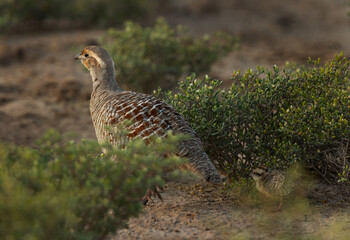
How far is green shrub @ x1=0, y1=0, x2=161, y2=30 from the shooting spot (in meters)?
13.2

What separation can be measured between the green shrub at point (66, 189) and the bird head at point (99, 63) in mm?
2455

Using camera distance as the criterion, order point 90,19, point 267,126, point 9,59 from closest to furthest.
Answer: point 267,126 → point 9,59 → point 90,19

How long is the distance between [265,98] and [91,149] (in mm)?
2418

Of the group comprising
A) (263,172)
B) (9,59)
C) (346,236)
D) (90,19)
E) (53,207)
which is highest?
(90,19)

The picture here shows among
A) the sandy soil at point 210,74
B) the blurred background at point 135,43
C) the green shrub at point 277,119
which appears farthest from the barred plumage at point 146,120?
the blurred background at point 135,43

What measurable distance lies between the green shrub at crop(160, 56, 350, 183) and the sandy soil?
49 cm

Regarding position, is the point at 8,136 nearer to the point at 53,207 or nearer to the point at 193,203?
the point at 193,203

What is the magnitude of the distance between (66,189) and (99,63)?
3078 millimetres

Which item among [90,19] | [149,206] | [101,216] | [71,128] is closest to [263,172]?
[149,206]

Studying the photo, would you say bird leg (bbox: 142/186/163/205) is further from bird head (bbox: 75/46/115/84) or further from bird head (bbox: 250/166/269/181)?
bird head (bbox: 75/46/115/84)

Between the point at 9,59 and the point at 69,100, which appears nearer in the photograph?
the point at 69,100

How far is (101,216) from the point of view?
12.5 ft

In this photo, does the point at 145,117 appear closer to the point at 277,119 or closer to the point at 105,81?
the point at 105,81

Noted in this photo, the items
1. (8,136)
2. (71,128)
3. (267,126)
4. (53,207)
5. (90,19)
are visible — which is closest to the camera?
(53,207)
